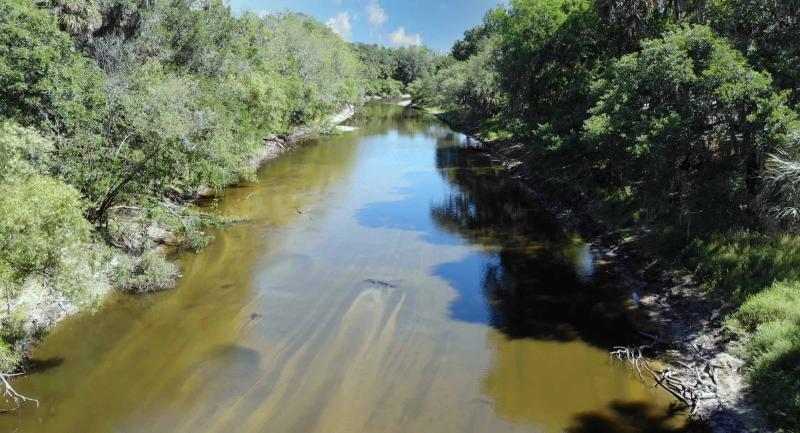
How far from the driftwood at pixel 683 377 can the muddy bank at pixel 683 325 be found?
25mm

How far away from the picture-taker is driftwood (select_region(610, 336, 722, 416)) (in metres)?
12.5

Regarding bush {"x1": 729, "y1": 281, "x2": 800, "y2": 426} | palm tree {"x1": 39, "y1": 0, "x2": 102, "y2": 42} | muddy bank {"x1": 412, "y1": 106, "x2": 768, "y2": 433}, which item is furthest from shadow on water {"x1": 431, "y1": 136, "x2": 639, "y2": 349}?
palm tree {"x1": 39, "y1": 0, "x2": 102, "y2": 42}

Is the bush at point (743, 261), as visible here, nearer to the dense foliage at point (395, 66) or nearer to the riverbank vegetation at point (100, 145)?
the riverbank vegetation at point (100, 145)

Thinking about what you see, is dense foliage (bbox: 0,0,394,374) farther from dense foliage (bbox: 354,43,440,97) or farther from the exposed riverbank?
dense foliage (bbox: 354,43,440,97)

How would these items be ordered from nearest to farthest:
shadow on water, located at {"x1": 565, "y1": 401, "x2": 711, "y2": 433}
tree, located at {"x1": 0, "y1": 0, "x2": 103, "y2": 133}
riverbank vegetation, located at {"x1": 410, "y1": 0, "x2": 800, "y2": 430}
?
shadow on water, located at {"x1": 565, "y1": 401, "x2": 711, "y2": 433} < riverbank vegetation, located at {"x1": 410, "y1": 0, "x2": 800, "y2": 430} < tree, located at {"x1": 0, "y1": 0, "x2": 103, "y2": 133}

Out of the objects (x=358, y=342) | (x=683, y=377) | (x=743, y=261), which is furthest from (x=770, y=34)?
(x=358, y=342)

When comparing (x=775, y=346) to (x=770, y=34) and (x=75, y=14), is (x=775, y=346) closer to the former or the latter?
(x=770, y=34)

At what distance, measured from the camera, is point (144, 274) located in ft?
61.1

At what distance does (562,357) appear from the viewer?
1470cm

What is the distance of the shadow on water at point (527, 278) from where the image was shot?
16.4 metres

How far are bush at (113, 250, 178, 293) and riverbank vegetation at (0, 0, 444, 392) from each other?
0.15ft

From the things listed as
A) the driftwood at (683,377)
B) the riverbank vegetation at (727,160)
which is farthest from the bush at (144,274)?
the riverbank vegetation at (727,160)

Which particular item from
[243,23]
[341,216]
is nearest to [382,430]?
[341,216]

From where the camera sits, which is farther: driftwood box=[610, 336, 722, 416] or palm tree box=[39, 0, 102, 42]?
palm tree box=[39, 0, 102, 42]
